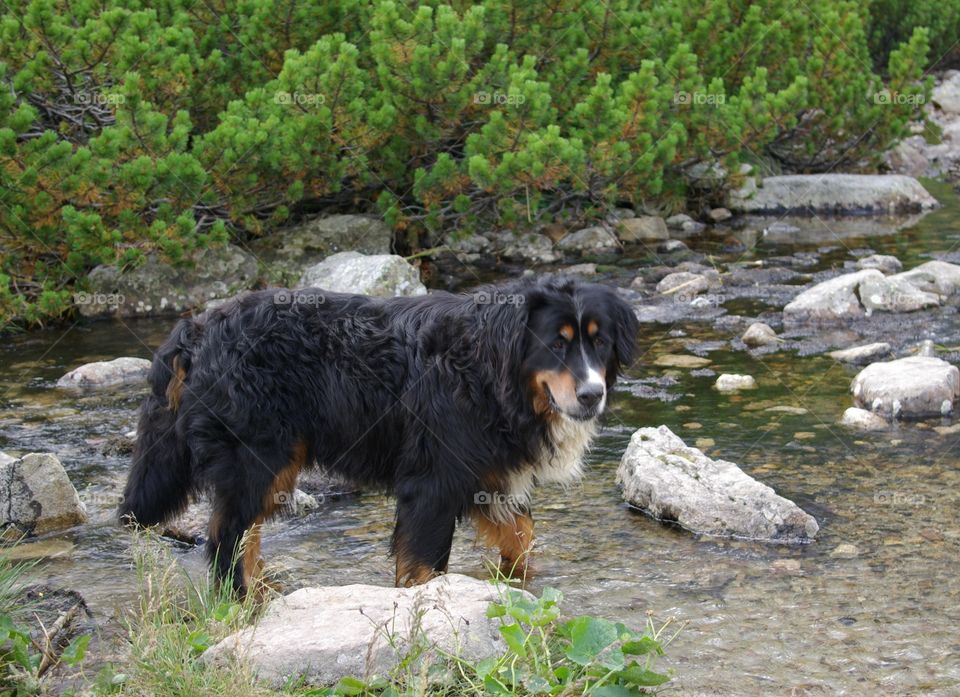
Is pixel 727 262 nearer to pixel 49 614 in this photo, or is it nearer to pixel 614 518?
pixel 614 518

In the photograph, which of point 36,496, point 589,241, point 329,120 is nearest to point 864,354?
point 589,241

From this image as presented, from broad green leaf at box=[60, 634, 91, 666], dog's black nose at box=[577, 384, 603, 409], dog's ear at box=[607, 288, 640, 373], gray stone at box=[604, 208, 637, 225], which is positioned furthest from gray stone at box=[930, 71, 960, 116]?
broad green leaf at box=[60, 634, 91, 666]

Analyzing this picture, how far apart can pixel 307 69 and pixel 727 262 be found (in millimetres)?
5440

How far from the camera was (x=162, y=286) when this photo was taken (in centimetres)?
1131

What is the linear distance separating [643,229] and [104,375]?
811 cm

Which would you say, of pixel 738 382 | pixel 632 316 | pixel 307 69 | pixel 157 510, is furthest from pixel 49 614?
pixel 307 69

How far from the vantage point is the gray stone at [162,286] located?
36.0ft

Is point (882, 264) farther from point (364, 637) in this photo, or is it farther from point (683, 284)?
point (364, 637)

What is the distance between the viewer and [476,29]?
11.8 m

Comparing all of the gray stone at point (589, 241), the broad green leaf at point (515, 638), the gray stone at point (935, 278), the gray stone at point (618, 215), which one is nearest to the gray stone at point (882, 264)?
the gray stone at point (935, 278)

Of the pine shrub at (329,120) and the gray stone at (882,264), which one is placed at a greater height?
the pine shrub at (329,120)

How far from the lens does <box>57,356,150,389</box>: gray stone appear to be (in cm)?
848

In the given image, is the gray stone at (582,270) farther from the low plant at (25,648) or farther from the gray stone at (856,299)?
the low plant at (25,648)

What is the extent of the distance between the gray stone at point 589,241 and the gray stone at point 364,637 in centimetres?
1023
